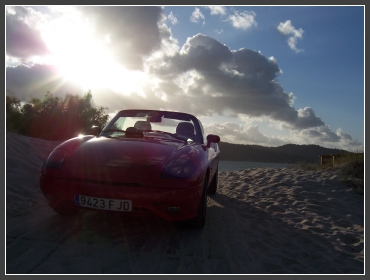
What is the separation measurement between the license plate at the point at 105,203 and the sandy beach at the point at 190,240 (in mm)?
221

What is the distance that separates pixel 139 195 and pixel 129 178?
0.67ft

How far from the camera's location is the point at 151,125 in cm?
502

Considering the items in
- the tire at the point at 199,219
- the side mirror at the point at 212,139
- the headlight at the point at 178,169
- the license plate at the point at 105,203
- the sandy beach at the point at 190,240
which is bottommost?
the sandy beach at the point at 190,240

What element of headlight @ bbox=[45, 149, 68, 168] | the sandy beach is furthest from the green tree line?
headlight @ bbox=[45, 149, 68, 168]

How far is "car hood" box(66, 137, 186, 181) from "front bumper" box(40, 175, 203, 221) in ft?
0.38

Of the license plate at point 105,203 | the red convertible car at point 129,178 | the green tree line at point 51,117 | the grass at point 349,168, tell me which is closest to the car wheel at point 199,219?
the red convertible car at point 129,178

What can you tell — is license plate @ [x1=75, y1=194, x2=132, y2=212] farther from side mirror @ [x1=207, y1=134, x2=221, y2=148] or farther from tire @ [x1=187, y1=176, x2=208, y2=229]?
side mirror @ [x1=207, y1=134, x2=221, y2=148]

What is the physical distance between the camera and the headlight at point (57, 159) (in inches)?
136

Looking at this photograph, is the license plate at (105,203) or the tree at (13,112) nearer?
the license plate at (105,203)

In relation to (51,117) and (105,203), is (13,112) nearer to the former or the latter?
(51,117)

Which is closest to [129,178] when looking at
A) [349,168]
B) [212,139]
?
[212,139]

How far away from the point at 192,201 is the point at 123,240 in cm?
83

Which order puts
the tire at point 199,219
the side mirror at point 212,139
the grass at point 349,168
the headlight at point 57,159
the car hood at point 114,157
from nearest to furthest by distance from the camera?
the car hood at point 114,157 → the headlight at point 57,159 → the tire at point 199,219 → the side mirror at point 212,139 → the grass at point 349,168

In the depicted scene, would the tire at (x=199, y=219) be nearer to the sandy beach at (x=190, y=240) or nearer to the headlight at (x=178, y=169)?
the sandy beach at (x=190, y=240)
